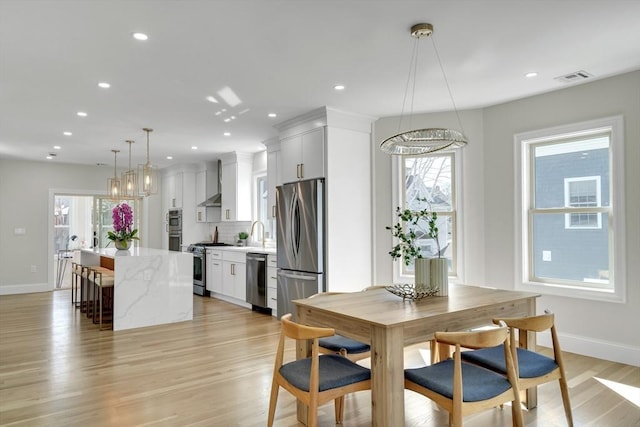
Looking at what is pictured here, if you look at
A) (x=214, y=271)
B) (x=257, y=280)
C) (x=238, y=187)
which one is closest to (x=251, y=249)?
(x=257, y=280)

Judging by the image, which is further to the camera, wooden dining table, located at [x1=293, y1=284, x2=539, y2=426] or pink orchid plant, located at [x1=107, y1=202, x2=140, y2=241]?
pink orchid plant, located at [x1=107, y1=202, x2=140, y2=241]

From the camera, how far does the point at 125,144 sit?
21.9 feet

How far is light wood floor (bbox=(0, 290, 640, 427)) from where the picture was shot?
8.86 ft

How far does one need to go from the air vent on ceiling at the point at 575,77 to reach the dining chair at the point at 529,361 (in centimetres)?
248

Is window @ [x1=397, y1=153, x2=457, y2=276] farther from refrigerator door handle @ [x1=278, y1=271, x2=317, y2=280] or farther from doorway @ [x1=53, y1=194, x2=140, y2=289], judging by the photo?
doorway @ [x1=53, y1=194, x2=140, y2=289]

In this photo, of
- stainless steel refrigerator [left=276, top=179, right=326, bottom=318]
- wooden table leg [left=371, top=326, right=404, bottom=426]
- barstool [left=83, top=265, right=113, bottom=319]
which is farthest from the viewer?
barstool [left=83, top=265, right=113, bottom=319]

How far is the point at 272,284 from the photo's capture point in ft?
19.2

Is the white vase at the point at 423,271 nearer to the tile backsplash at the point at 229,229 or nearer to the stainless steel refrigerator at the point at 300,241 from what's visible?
the stainless steel refrigerator at the point at 300,241

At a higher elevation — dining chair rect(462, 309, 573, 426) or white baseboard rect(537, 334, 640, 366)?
dining chair rect(462, 309, 573, 426)

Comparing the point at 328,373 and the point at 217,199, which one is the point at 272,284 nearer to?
the point at 217,199

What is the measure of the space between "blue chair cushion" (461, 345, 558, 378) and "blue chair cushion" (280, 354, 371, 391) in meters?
0.71

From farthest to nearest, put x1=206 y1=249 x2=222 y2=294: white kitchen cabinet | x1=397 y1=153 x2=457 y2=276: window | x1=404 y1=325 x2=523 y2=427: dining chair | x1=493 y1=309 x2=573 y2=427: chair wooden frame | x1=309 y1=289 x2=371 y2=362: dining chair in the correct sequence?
x1=206 y1=249 x2=222 y2=294: white kitchen cabinet → x1=397 y1=153 x2=457 y2=276: window → x1=309 y1=289 x2=371 y2=362: dining chair → x1=493 y1=309 x2=573 y2=427: chair wooden frame → x1=404 y1=325 x2=523 y2=427: dining chair

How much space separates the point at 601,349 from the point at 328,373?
3.13 meters

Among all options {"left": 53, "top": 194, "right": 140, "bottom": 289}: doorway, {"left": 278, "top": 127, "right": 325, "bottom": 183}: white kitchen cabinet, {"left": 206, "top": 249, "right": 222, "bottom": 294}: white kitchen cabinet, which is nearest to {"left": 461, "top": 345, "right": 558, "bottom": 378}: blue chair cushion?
{"left": 278, "top": 127, "right": 325, "bottom": 183}: white kitchen cabinet
